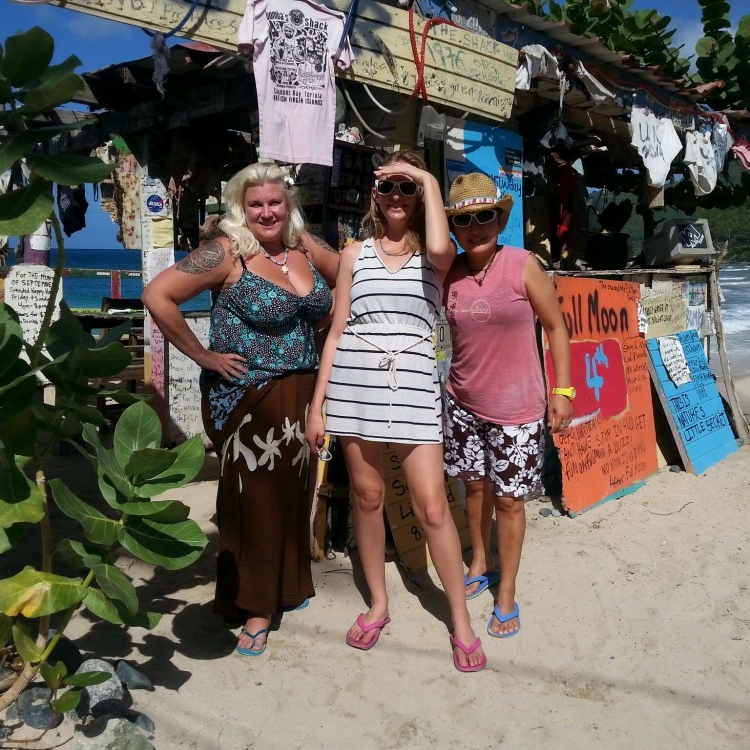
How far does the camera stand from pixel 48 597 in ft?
6.34

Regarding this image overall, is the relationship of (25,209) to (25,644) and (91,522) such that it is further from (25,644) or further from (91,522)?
(25,644)

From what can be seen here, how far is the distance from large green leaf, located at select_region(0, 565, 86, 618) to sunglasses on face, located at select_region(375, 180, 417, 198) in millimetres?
Answer: 1747

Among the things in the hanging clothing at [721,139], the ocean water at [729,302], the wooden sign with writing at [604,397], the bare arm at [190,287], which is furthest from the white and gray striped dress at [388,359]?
the hanging clothing at [721,139]

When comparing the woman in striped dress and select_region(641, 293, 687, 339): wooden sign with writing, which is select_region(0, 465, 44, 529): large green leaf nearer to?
the woman in striped dress

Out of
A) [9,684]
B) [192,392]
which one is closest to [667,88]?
[192,392]

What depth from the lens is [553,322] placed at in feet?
9.50

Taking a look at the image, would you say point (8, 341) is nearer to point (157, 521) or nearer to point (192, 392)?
point (157, 521)

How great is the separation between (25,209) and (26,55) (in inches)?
15.8

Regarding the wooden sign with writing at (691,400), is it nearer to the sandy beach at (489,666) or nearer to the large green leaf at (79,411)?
the sandy beach at (489,666)

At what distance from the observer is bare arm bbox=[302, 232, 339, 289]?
9.82 ft

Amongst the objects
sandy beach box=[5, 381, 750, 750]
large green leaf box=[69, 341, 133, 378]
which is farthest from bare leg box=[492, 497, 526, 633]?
large green leaf box=[69, 341, 133, 378]

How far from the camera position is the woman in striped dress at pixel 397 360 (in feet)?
8.88

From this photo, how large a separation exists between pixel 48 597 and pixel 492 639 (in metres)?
1.90

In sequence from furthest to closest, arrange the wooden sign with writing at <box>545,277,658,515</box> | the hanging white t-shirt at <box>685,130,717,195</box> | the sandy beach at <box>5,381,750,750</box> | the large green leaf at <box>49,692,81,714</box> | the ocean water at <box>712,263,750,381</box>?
1. the ocean water at <box>712,263,750,381</box>
2. the hanging white t-shirt at <box>685,130,717,195</box>
3. the wooden sign with writing at <box>545,277,658,515</box>
4. the sandy beach at <box>5,381,750,750</box>
5. the large green leaf at <box>49,692,81,714</box>
